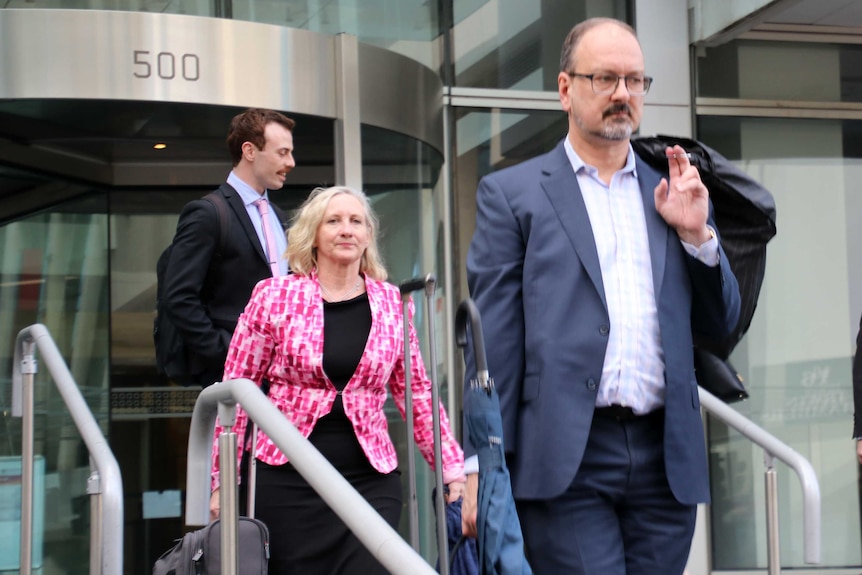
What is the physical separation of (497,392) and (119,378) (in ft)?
18.5

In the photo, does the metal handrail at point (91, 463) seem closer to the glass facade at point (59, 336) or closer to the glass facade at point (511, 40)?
the glass facade at point (59, 336)

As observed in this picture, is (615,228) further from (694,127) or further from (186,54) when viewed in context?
(694,127)

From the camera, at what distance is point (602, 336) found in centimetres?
304

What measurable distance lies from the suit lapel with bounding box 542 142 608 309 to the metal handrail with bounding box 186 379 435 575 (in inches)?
30.5

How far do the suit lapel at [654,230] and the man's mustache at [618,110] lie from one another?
0.23 metres

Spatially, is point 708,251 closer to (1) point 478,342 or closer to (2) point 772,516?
(1) point 478,342

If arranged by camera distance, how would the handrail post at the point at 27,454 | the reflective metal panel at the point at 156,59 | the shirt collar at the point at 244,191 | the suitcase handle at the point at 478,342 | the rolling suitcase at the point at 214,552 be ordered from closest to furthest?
1. the suitcase handle at the point at 478,342
2. the rolling suitcase at the point at 214,552
3. the handrail post at the point at 27,454
4. the shirt collar at the point at 244,191
5. the reflective metal panel at the point at 156,59

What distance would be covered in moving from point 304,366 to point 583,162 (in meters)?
1.19

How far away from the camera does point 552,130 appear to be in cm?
860

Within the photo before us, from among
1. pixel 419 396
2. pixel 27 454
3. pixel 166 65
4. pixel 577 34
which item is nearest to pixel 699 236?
pixel 577 34

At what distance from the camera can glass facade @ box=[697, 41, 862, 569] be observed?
Answer: 873 centimetres

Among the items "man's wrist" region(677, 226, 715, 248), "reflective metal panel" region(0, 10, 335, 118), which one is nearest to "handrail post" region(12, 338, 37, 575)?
"reflective metal panel" region(0, 10, 335, 118)

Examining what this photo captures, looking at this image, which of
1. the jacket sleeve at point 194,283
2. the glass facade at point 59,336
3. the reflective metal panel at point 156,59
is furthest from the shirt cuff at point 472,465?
the glass facade at point 59,336

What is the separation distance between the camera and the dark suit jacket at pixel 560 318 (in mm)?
3008
